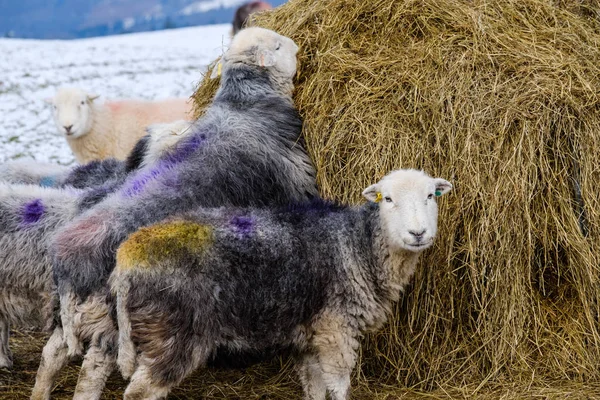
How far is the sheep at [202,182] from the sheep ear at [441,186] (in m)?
1.24

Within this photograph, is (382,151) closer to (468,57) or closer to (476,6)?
(468,57)

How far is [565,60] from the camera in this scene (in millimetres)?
5832

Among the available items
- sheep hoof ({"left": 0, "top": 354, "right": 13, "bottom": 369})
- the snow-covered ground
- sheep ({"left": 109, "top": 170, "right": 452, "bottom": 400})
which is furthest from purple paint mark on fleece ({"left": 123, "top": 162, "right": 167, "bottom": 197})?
the snow-covered ground

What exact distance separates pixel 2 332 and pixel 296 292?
2.64m

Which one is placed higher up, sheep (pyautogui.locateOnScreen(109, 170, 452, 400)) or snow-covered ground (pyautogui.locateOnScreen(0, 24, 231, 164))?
sheep (pyautogui.locateOnScreen(109, 170, 452, 400))

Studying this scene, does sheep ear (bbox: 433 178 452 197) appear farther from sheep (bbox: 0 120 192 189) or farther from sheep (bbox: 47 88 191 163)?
sheep (bbox: 47 88 191 163)

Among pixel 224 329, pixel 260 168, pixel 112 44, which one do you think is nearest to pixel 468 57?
pixel 260 168

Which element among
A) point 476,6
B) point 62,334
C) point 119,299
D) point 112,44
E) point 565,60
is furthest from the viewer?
point 112,44

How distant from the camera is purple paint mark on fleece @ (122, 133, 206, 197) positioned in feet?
18.1

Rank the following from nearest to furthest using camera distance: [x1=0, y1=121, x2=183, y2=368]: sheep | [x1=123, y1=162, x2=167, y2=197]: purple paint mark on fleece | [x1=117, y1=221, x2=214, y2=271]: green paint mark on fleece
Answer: [x1=117, y1=221, x2=214, y2=271]: green paint mark on fleece < [x1=123, y1=162, x2=167, y2=197]: purple paint mark on fleece < [x1=0, y1=121, x2=183, y2=368]: sheep

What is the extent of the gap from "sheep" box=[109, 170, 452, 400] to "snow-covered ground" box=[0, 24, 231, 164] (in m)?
9.23

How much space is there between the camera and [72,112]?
10297 millimetres

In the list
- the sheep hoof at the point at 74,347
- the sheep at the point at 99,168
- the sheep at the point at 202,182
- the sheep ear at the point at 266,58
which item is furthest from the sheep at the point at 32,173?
the sheep hoof at the point at 74,347

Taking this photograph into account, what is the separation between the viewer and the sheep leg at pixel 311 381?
5.20m
